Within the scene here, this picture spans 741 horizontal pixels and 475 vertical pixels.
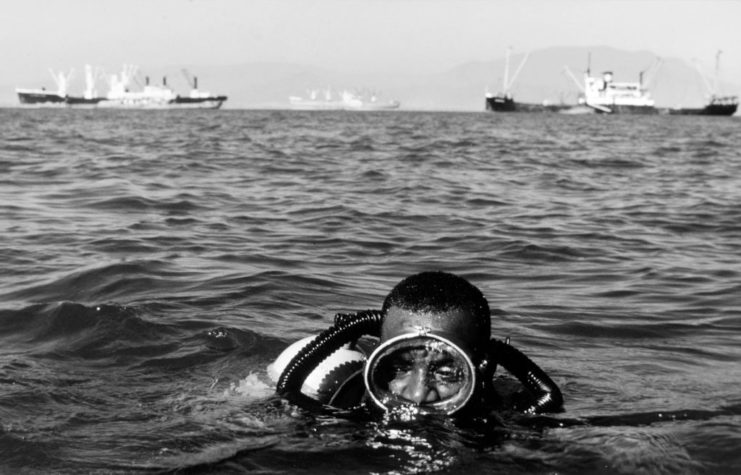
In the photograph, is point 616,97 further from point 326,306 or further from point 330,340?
point 330,340

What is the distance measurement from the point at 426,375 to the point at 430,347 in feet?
0.46

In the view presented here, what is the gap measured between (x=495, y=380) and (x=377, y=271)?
393 centimetres

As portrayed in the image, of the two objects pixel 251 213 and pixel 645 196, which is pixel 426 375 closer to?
pixel 251 213

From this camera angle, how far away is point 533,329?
723cm

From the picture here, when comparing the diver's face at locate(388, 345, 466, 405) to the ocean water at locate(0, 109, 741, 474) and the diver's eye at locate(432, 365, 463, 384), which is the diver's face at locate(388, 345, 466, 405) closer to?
the diver's eye at locate(432, 365, 463, 384)

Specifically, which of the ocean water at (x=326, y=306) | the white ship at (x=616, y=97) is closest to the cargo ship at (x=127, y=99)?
the white ship at (x=616, y=97)

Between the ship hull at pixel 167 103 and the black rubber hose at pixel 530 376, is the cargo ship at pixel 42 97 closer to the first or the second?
the ship hull at pixel 167 103

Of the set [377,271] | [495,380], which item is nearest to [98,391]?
[495,380]

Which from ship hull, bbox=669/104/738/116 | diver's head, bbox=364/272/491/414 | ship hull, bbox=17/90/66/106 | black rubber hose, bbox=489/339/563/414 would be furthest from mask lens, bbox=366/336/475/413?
ship hull, bbox=17/90/66/106

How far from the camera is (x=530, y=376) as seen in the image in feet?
14.6

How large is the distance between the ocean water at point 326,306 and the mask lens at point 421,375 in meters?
0.23

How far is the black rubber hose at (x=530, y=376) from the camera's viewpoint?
4.27 meters

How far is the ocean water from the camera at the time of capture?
14.3 ft

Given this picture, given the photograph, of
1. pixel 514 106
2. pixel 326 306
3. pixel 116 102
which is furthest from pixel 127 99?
pixel 326 306
